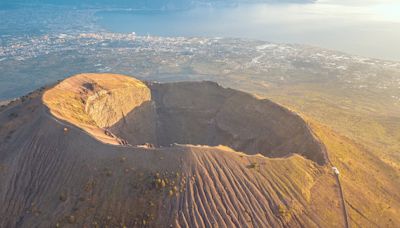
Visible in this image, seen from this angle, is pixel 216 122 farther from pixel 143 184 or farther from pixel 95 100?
pixel 143 184

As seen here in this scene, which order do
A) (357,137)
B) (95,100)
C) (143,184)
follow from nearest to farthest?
(143,184) < (95,100) < (357,137)

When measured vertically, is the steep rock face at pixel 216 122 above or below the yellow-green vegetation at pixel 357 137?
above

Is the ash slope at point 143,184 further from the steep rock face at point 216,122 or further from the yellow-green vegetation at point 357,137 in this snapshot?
the steep rock face at point 216,122

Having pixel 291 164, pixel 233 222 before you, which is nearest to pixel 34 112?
pixel 233 222

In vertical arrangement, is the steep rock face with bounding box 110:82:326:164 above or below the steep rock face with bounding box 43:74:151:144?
below

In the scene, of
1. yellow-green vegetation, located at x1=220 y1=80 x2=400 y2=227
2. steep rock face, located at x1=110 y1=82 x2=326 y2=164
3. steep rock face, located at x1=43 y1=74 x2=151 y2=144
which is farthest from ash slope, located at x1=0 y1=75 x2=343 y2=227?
steep rock face, located at x1=110 y1=82 x2=326 y2=164

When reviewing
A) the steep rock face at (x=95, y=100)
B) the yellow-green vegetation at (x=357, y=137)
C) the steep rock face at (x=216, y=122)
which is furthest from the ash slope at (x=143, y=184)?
the steep rock face at (x=216, y=122)

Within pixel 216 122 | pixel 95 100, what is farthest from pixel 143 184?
pixel 216 122

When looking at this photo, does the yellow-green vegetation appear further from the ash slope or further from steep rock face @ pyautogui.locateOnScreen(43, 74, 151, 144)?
steep rock face @ pyautogui.locateOnScreen(43, 74, 151, 144)

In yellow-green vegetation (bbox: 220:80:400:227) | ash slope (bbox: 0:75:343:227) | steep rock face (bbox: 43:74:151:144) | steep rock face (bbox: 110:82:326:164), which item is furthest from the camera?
steep rock face (bbox: 110:82:326:164)

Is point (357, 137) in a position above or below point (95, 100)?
below
